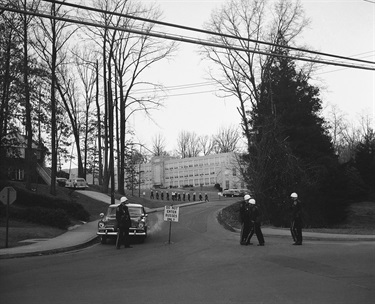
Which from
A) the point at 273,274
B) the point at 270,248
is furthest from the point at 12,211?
the point at 273,274

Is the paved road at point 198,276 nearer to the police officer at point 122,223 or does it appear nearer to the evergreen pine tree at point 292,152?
the police officer at point 122,223

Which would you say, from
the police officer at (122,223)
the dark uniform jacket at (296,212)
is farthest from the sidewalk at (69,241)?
the dark uniform jacket at (296,212)

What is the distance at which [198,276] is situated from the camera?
31.8 ft

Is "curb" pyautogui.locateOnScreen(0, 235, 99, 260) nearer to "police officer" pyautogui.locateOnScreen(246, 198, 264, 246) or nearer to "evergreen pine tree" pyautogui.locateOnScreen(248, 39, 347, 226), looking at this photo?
"police officer" pyautogui.locateOnScreen(246, 198, 264, 246)

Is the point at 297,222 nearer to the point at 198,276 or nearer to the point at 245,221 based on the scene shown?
the point at 245,221

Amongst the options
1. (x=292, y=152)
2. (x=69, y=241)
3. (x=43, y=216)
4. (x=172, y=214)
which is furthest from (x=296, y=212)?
(x=292, y=152)

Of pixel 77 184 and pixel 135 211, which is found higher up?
pixel 77 184

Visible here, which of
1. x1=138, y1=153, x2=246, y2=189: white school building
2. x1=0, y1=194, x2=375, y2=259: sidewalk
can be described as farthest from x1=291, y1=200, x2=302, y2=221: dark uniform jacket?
x1=138, y1=153, x2=246, y2=189: white school building

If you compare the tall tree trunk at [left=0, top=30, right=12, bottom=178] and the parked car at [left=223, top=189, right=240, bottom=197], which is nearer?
the tall tree trunk at [left=0, top=30, right=12, bottom=178]

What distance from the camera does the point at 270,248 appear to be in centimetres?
1511

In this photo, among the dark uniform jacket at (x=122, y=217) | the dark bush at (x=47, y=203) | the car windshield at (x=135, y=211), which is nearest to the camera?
the dark uniform jacket at (x=122, y=217)

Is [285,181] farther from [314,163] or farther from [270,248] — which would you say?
[270,248]

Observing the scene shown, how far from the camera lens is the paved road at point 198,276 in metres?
7.61

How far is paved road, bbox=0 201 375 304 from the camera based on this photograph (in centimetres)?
761
